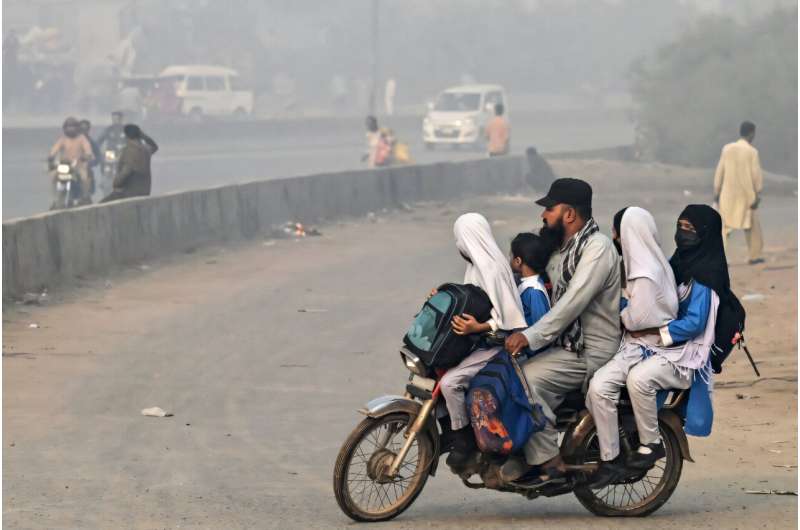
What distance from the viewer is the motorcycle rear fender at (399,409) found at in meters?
7.23

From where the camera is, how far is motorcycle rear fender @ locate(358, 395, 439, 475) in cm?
723

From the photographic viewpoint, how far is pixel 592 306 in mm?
7316

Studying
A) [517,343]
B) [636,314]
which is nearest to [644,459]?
[636,314]

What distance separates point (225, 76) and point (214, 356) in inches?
1933

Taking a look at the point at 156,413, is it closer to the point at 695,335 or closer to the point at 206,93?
the point at 695,335

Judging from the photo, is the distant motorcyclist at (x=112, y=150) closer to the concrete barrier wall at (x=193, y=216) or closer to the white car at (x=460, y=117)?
the concrete barrier wall at (x=193, y=216)

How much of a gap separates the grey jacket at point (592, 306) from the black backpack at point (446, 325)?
9.8 inches

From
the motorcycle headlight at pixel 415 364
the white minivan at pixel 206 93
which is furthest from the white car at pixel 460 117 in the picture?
the motorcycle headlight at pixel 415 364

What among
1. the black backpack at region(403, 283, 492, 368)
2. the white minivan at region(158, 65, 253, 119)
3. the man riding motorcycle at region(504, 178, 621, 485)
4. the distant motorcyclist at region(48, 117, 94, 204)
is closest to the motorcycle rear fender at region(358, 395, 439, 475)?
the black backpack at region(403, 283, 492, 368)

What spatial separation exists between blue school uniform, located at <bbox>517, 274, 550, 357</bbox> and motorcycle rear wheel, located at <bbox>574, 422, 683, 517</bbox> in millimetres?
640

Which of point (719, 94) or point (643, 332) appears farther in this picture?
point (719, 94)

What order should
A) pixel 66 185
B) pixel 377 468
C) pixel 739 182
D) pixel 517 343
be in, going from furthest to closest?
pixel 66 185
pixel 739 182
pixel 377 468
pixel 517 343

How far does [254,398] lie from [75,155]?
517 inches

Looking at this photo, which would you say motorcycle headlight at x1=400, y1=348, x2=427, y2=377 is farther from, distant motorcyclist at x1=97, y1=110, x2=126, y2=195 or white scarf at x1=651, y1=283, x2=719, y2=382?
distant motorcyclist at x1=97, y1=110, x2=126, y2=195
